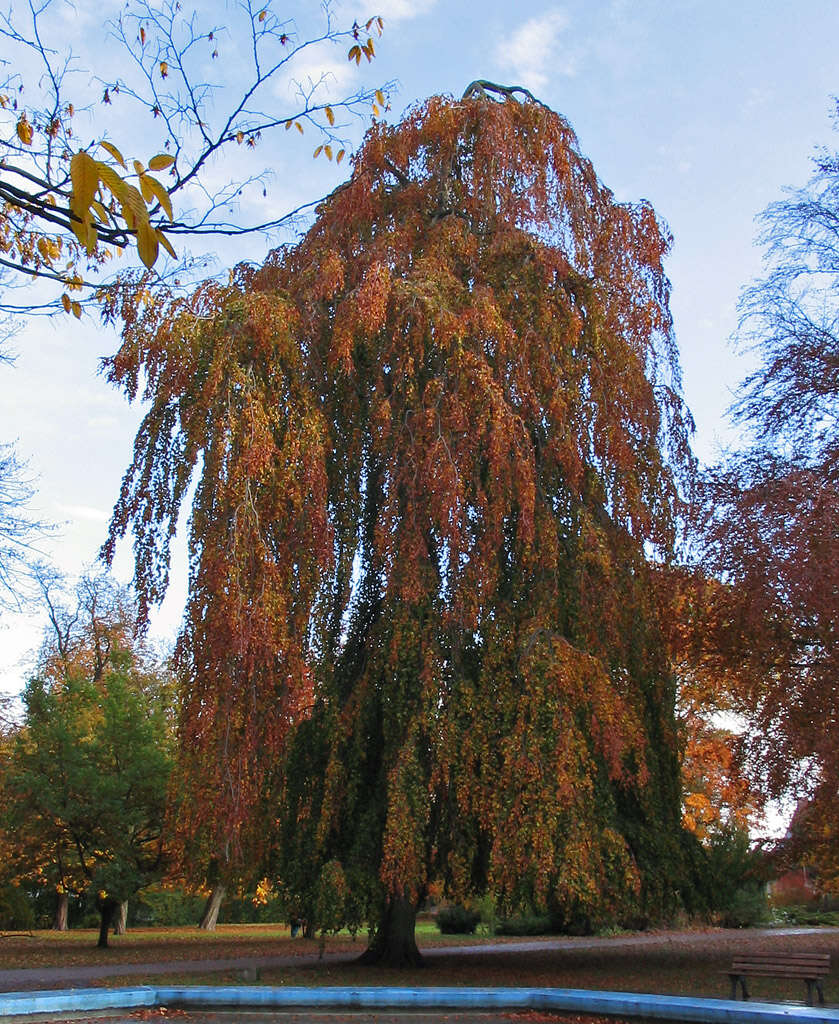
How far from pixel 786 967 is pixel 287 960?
30.0ft

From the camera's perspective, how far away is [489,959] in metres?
15.4

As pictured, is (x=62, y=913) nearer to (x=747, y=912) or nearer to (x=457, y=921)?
(x=457, y=921)

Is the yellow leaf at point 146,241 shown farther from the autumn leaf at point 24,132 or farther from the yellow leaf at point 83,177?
the autumn leaf at point 24,132

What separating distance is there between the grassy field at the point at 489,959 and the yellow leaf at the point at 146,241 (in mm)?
10188

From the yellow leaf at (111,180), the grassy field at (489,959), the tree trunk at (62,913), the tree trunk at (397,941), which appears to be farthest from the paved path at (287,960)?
the tree trunk at (62,913)

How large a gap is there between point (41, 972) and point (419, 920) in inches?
809

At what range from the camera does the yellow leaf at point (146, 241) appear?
2588 millimetres

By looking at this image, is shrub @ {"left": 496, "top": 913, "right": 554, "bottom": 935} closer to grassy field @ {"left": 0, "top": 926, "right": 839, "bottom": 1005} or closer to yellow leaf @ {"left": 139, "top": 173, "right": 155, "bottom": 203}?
grassy field @ {"left": 0, "top": 926, "right": 839, "bottom": 1005}

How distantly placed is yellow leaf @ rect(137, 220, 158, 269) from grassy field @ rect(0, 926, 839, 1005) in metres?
10.2

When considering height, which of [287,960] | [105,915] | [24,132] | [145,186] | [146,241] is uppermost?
[24,132]

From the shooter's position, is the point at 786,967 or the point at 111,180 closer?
the point at 111,180

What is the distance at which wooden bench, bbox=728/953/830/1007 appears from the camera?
9.13 m

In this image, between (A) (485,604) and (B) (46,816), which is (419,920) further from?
(A) (485,604)

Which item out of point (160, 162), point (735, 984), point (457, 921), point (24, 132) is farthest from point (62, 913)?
point (160, 162)
